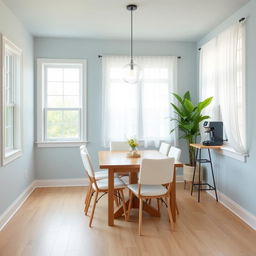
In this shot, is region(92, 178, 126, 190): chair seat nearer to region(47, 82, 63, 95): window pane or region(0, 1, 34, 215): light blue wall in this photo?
region(0, 1, 34, 215): light blue wall

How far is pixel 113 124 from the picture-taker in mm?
5086

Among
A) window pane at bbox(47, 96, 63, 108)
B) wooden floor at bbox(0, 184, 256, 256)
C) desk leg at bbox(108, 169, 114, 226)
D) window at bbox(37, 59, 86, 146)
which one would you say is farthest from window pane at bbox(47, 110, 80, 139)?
desk leg at bbox(108, 169, 114, 226)

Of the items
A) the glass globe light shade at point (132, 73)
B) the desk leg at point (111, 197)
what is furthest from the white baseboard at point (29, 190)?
the glass globe light shade at point (132, 73)

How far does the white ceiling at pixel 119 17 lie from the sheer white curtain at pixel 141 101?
1.73ft

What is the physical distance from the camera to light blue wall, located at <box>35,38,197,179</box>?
197 inches

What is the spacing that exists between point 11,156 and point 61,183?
1658mm

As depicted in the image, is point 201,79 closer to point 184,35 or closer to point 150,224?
point 184,35

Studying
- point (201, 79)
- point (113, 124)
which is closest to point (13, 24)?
point (113, 124)

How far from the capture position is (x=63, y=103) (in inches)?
203

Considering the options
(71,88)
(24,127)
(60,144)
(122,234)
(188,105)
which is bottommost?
(122,234)

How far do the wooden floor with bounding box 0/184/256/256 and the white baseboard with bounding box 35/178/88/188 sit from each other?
3.26ft

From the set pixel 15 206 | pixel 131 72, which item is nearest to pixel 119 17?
pixel 131 72

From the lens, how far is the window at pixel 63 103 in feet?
16.7

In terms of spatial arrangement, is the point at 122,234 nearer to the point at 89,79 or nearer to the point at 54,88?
the point at 89,79
